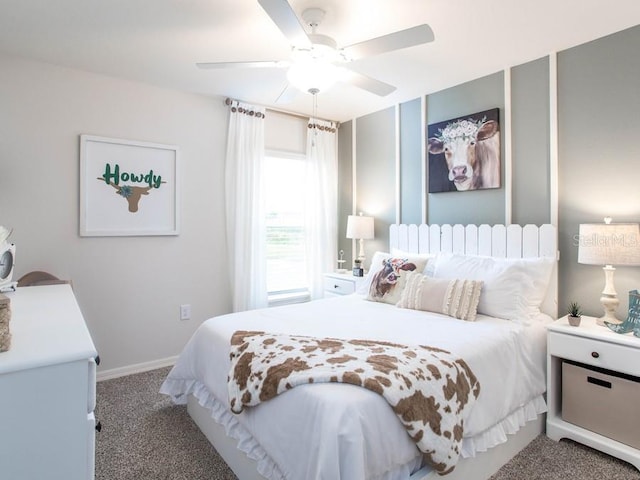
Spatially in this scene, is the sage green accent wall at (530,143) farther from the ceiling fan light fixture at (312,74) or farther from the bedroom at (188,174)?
the ceiling fan light fixture at (312,74)

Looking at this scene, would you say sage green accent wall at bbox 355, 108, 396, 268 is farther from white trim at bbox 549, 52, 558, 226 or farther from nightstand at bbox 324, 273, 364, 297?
white trim at bbox 549, 52, 558, 226

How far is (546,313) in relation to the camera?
8.45ft

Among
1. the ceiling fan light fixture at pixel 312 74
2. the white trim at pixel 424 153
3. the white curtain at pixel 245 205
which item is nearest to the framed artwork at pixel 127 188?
the white curtain at pixel 245 205

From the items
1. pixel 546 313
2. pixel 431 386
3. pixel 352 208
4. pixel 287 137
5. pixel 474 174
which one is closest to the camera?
pixel 431 386

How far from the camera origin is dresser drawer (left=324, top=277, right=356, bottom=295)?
3.59 m

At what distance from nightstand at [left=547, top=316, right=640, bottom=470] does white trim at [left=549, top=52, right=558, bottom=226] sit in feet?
2.61

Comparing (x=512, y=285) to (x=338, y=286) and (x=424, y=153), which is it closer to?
(x=424, y=153)

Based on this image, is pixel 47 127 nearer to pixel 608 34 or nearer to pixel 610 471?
pixel 608 34

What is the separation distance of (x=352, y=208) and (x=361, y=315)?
6.54ft

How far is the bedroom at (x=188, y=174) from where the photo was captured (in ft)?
7.82

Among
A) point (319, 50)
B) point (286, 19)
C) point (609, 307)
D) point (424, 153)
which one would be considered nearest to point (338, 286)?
point (424, 153)

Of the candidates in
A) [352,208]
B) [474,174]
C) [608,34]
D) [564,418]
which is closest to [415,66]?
[474,174]

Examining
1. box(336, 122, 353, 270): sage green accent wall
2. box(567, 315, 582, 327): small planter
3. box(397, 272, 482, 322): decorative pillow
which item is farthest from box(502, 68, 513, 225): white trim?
box(336, 122, 353, 270): sage green accent wall

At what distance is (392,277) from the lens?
110 inches
